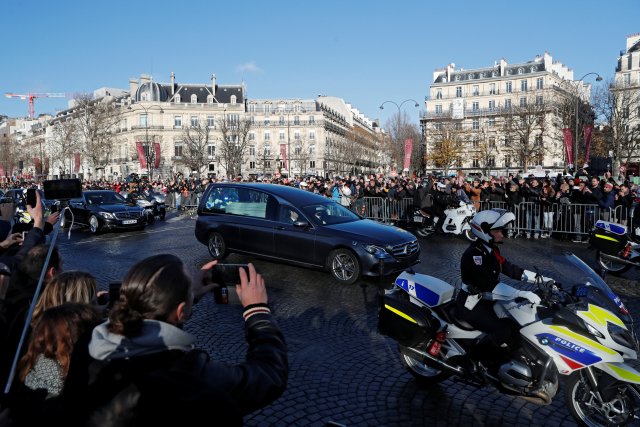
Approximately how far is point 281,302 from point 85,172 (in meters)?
108

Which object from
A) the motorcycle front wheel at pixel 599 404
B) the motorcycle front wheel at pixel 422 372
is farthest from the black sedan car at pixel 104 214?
the motorcycle front wheel at pixel 599 404

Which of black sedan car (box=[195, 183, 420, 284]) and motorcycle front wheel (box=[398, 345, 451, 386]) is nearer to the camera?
motorcycle front wheel (box=[398, 345, 451, 386])

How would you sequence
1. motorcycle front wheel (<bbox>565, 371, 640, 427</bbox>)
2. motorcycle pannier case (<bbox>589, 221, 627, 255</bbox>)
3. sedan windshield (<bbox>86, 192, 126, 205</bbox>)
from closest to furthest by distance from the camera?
motorcycle front wheel (<bbox>565, 371, 640, 427</bbox>), motorcycle pannier case (<bbox>589, 221, 627, 255</bbox>), sedan windshield (<bbox>86, 192, 126, 205</bbox>)

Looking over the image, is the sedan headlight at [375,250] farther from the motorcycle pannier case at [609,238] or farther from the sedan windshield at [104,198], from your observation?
the sedan windshield at [104,198]

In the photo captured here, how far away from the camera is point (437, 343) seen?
4496 mm

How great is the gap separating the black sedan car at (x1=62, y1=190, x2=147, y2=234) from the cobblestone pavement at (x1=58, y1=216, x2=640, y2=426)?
5733 millimetres

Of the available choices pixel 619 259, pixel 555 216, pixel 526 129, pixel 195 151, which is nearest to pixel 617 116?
pixel 526 129

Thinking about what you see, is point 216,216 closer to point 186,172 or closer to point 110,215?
point 110,215

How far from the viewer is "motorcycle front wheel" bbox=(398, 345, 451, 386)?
4.76 metres

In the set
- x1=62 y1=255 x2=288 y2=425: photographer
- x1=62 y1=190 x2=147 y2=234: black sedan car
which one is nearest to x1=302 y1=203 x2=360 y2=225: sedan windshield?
x1=62 y1=255 x2=288 y2=425: photographer

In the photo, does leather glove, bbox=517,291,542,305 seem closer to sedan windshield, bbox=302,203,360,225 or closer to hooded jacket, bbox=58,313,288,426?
hooded jacket, bbox=58,313,288,426

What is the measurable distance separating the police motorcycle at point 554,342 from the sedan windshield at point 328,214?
495 cm

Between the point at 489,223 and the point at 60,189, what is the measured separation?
413cm

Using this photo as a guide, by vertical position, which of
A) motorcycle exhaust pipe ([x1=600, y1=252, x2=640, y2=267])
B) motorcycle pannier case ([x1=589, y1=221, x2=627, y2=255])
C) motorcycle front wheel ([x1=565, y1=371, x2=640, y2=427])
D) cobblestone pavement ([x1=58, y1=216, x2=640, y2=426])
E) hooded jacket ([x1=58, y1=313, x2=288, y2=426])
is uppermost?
hooded jacket ([x1=58, y1=313, x2=288, y2=426])
